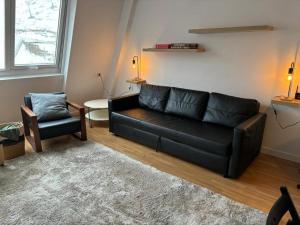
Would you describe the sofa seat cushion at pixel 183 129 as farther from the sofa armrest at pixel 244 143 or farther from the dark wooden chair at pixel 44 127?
the dark wooden chair at pixel 44 127

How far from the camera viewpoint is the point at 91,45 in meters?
4.41

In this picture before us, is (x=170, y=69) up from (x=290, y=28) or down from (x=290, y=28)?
down

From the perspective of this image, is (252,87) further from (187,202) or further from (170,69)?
(187,202)

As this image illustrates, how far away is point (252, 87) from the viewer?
132 inches

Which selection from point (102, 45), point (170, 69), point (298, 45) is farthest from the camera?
point (102, 45)

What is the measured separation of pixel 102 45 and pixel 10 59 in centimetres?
160

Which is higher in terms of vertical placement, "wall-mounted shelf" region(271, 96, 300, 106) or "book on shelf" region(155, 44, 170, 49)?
"book on shelf" region(155, 44, 170, 49)

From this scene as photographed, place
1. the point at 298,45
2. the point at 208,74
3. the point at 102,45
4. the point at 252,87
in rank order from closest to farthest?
1. the point at 298,45
2. the point at 252,87
3. the point at 208,74
4. the point at 102,45

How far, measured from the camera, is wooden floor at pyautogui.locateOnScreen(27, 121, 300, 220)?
7.96 feet

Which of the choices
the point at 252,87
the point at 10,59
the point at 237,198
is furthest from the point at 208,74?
the point at 10,59

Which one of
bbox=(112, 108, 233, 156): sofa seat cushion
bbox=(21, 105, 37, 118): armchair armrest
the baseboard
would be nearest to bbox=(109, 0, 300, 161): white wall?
the baseboard

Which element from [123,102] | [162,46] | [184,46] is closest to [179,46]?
[184,46]

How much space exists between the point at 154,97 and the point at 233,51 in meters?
1.40

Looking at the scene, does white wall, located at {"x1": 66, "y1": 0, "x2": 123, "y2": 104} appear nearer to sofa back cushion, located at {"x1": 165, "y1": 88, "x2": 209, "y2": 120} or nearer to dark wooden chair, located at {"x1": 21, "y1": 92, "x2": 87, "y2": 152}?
dark wooden chair, located at {"x1": 21, "y1": 92, "x2": 87, "y2": 152}
